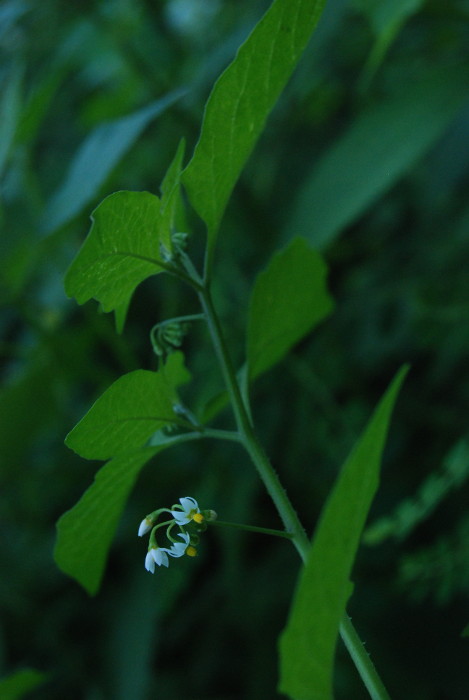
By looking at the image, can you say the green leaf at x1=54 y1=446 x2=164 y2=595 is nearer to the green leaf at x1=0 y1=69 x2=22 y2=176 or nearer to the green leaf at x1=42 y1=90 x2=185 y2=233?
the green leaf at x1=42 y1=90 x2=185 y2=233

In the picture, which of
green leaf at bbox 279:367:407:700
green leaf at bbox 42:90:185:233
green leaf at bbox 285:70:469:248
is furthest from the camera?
green leaf at bbox 285:70:469:248

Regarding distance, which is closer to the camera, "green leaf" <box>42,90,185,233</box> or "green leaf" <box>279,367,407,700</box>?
"green leaf" <box>279,367,407,700</box>

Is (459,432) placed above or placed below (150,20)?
below

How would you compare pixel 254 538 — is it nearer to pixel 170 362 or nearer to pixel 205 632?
pixel 205 632

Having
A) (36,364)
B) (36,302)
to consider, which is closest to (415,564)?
(36,364)

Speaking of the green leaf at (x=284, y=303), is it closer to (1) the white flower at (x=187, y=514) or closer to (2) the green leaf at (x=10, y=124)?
(1) the white flower at (x=187, y=514)

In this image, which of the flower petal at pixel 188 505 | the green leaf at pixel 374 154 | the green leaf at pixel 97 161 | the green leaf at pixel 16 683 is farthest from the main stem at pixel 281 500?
the green leaf at pixel 374 154

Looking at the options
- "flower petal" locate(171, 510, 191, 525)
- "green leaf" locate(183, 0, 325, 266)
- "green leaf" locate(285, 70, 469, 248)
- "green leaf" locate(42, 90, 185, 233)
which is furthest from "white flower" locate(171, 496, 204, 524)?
"green leaf" locate(285, 70, 469, 248)
